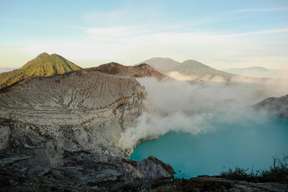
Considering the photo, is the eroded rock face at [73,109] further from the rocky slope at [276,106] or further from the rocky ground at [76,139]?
the rocky slope at [276,106]

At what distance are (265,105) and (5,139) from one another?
4696cm

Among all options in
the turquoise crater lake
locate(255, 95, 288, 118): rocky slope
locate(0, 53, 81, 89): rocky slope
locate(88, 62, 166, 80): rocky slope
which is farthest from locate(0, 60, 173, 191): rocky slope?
locate(0, 53, 81, 89): rocky slope

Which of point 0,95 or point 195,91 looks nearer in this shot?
point 0,95

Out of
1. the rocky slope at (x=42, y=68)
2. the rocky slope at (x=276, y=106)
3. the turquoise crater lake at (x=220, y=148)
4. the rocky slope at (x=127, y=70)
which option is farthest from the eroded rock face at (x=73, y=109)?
the rocky slope at (x=42, y=68)

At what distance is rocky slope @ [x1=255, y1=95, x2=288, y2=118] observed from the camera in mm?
51719

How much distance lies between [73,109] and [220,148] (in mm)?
17799

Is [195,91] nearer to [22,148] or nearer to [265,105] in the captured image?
[265,105]

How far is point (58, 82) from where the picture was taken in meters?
33.0

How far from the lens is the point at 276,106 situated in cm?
5338

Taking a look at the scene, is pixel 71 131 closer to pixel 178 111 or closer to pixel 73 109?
pixel 73 109

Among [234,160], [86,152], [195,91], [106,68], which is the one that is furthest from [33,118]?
[195,91]

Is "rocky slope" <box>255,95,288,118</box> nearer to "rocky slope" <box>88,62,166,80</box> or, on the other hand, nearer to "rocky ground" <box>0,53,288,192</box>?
"rocky slope" <box>88,62,166,80</box>

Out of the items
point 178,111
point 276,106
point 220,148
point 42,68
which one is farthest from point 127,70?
point 42,68

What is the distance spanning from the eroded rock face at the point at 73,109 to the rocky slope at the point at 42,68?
7032 cm
